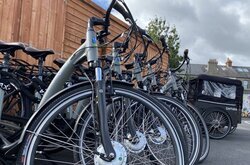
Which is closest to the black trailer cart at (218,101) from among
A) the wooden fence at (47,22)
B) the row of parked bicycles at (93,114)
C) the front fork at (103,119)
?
the wooden fence at (47,22)

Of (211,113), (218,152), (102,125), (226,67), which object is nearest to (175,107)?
(102,125)

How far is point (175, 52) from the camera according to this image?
19.9 meters

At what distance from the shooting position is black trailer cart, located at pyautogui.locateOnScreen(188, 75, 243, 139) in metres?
7.18

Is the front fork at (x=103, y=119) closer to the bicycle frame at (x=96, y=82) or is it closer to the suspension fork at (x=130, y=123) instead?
the bicycle frame at (x=96, y=82)

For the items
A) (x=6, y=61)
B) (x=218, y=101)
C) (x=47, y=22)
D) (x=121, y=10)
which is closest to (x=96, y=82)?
(x=121, y=10)

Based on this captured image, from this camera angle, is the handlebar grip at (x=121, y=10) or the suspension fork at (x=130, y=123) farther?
the suspension fork at (x=130, y=123)

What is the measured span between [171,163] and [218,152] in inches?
129

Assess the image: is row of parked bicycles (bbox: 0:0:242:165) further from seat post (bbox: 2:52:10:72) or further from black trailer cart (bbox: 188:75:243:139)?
black trailer cart (bbox: 188:75:243:139)

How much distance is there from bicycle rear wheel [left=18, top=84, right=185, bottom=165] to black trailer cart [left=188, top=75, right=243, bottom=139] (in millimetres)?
4621

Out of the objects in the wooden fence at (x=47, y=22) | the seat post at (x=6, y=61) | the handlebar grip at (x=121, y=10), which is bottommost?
the seat post at (x=6, y=61)

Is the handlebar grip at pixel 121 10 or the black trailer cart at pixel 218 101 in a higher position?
the handlebar grip at pixel 121 10

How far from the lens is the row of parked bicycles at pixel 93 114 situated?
1.89 meters

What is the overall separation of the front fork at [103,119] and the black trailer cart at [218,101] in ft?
18.2

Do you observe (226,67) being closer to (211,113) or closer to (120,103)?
(211,113)
